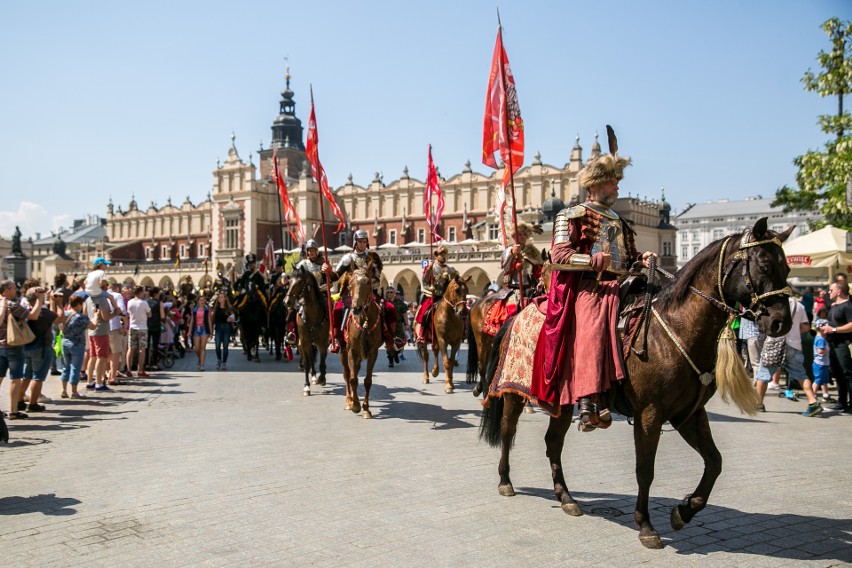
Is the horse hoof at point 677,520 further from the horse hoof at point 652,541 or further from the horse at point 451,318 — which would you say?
the horse at point 451,318

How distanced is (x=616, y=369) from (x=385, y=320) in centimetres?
671

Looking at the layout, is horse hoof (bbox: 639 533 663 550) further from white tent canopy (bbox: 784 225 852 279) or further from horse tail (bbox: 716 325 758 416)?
white tent canopy (bbox: 784 225 852 279)

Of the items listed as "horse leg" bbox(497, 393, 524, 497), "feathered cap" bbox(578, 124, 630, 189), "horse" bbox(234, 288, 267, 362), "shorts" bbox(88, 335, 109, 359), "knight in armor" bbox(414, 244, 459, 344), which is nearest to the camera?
"feathered cap" bbox(578, 124, 630, 189)

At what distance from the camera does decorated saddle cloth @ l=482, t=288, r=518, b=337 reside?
10781 mm

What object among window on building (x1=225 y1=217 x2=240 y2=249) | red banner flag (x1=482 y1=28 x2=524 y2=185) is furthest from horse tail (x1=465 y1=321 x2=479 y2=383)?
window on building (x1=225 y1=217 x2=240 y2=249)

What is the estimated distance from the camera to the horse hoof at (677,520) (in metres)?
5.09

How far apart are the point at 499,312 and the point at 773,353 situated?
452 centimetres

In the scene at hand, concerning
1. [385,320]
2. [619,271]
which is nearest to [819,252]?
[385,320]

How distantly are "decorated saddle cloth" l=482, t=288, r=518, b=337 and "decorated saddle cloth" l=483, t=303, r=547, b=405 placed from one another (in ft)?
14.2

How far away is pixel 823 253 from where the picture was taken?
15133 millimetres

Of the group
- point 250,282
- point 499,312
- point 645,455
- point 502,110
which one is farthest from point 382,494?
point 250,282

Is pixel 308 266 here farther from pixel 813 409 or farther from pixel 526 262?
pixel 813 409

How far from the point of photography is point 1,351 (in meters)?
9.45

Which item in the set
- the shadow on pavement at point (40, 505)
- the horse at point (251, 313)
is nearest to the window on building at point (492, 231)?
the horse at point (251, 313)
